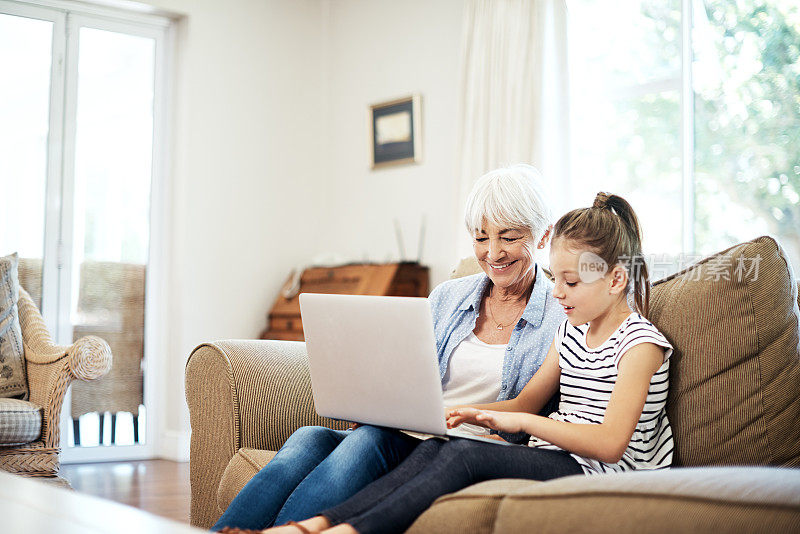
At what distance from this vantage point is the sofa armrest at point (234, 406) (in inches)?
73.6

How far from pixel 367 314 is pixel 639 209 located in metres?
2.31

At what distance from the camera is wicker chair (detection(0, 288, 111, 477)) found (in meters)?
2.58

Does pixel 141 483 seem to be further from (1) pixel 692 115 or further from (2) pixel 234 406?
(1) pixel 692 115

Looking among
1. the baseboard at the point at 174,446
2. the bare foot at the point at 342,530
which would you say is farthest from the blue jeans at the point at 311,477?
the baseboard at the point at 174,446

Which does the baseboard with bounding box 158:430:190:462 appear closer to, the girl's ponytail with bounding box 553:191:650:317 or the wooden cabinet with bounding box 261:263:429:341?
the wooden cabinet with bounding box 261:263:429:341

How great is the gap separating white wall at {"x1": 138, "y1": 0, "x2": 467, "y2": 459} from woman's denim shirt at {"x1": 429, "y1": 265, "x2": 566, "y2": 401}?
1.76 meters

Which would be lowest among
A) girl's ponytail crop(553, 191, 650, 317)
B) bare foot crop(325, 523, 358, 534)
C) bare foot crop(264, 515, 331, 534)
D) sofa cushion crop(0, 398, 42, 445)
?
sofa cushion crop(0, 398, 42, 445)

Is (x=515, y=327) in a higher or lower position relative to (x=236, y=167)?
lower

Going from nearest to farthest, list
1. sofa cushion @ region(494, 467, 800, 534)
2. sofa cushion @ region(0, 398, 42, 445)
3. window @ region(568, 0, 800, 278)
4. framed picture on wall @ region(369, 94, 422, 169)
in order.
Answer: sofa cushion @ region(494, 467, 800, 534) → sofa cushion @ region(0, 398, 42, 445) → window @ region(568, 0, 800, 278) → framed picture on wall @ region(369, 94, 422, 169)

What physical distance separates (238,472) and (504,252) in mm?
760

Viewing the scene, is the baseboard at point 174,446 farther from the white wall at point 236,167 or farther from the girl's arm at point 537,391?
the girl's arm at point 537,391

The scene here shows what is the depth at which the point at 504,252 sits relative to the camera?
6.13ft

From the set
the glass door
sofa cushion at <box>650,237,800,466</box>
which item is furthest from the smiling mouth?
the glass door

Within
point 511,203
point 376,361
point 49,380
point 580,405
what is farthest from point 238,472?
point 49,380
